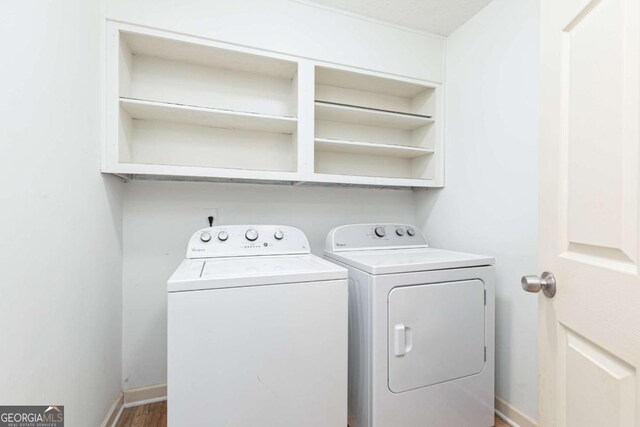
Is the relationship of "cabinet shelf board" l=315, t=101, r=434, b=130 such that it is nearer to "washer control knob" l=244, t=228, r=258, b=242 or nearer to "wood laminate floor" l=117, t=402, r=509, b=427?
"washer control knob" l=244, t=228, r=258, b=242

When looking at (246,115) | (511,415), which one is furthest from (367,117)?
(511,415)

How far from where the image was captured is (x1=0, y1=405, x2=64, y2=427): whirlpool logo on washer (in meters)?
0.76

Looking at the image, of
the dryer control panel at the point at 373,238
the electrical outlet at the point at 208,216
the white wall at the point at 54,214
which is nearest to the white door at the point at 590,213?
the dryer control panel at the point at 373,238

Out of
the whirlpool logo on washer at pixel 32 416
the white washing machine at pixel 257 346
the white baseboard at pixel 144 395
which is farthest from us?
the white baseboard at pixel 144 395

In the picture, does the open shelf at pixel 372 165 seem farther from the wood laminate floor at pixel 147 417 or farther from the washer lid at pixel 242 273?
the wood laminate floor at pixel 147 417

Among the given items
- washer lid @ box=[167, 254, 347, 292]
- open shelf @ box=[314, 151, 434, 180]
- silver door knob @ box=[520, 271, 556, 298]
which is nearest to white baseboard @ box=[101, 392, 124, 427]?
washer lid @ box=[167, 254, 347, 292]

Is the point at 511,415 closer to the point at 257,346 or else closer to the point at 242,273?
the point at 257,346

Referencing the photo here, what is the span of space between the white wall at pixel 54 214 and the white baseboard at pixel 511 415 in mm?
2065

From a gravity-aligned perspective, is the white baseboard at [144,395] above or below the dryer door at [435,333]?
below

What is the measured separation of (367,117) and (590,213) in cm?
151

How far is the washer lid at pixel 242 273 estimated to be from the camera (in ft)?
3.46

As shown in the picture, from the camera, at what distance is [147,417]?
62.7 inches

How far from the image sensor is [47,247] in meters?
0.93

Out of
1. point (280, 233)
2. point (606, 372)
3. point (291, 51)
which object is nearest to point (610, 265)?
point (606, 372)
